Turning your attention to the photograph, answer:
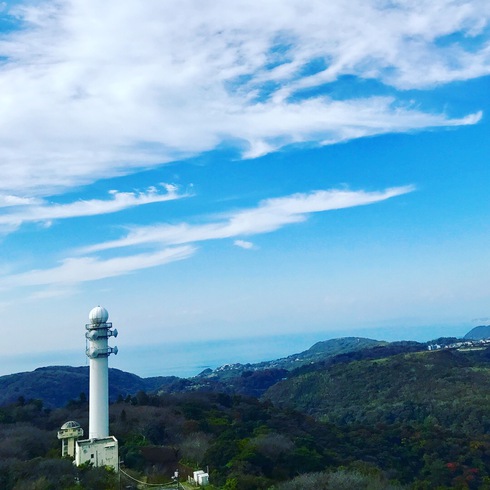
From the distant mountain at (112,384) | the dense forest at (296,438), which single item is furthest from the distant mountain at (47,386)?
the dense forest at (296,438)

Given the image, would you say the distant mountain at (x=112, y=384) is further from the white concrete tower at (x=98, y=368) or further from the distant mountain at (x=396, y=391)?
the white concrete tower at (x=98, y=368)

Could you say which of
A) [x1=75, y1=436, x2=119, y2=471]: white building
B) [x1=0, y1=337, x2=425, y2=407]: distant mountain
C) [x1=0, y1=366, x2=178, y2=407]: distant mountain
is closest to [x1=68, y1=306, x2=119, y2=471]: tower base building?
[x1=75, y1=436, x2=119, y2=471]: white building

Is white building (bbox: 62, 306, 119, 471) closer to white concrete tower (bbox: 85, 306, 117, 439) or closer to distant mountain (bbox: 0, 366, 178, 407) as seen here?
white concrete tower (bbox: 85, 306, 117, 439)

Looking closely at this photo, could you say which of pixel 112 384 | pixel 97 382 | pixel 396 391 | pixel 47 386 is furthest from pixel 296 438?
pixel 112 384

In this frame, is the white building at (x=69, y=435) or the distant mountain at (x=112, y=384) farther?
the distant mountain at (x=112, y=384)

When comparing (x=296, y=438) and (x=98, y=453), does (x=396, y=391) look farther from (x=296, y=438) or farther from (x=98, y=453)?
(x=98, y=453)

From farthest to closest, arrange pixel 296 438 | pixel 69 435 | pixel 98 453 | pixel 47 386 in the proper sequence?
pixel 47 386 < pixel 296 438 < pixel 69 435 < pixel 98 453

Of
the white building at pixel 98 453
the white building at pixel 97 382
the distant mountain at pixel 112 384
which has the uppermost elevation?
the white building at pixel 97 382
